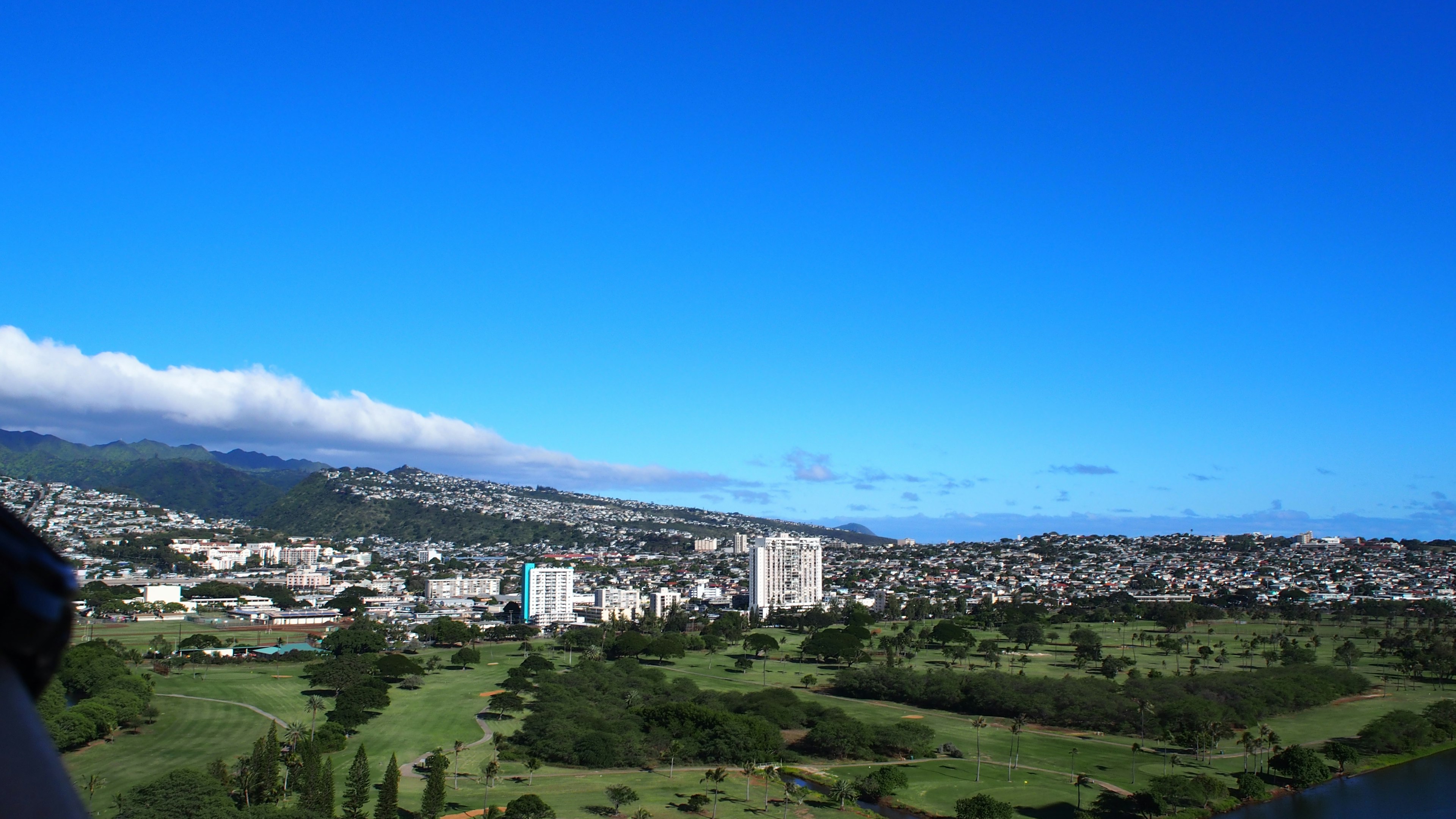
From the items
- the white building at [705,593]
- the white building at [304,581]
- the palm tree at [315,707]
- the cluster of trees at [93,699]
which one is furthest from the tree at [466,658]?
the white building at [304,581]

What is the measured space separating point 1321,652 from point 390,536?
148081mm

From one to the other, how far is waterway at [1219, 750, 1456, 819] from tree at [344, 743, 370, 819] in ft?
78.7

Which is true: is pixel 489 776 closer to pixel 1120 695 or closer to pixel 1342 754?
pixel 1120 695

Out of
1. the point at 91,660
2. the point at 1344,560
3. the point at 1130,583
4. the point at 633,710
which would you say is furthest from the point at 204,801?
the point at 1344,560

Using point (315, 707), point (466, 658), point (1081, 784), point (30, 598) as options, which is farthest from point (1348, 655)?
point (30, 598)

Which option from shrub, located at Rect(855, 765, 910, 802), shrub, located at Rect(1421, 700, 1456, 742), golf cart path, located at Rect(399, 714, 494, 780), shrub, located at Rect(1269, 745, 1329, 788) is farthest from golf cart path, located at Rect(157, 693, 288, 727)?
shrub, located at Rect(1421, 700, 1456, 742)

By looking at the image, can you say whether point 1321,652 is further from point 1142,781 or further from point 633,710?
point 633,710

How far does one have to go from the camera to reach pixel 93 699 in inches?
1425

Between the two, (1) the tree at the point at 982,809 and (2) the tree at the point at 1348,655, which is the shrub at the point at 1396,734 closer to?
(2) the tree at the point at 1348,655

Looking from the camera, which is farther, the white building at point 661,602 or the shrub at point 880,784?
the white building at point 661,602

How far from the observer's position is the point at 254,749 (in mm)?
29094

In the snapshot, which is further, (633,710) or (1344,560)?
(1344,560)

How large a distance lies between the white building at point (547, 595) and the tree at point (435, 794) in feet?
189

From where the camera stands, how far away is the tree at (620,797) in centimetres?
2862
